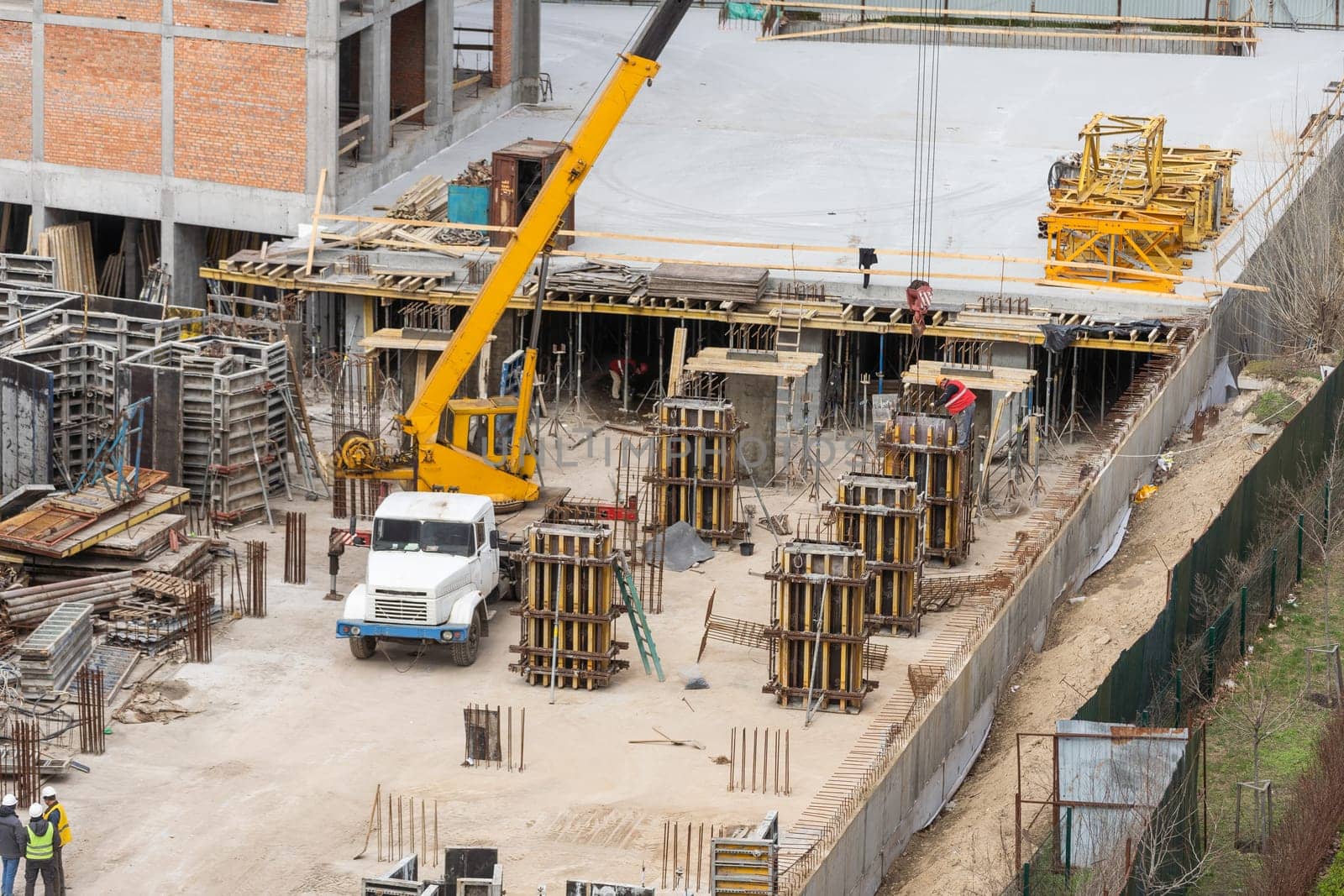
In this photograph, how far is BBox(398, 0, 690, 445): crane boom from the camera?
37.8 metres

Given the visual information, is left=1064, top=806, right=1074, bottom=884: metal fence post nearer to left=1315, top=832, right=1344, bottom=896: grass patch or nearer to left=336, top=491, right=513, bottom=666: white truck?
left=1315, top=832, right=1344, bottom=896: grass patch

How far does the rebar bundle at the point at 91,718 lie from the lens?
2970cm

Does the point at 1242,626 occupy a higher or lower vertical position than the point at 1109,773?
higher

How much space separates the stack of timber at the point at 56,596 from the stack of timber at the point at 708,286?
13.4 m

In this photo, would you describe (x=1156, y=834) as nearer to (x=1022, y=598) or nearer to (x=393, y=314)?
(x=1022, y=598)

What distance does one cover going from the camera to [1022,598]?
109 ft

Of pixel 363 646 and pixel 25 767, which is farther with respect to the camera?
pixel 363 646

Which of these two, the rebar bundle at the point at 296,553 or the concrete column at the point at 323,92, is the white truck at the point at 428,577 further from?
the concrete column at the point at 323,92

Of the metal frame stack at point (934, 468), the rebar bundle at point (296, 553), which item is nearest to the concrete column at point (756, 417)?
the metal frame stack at point (934, 468)

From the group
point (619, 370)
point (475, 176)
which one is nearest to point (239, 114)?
point (475, 176)

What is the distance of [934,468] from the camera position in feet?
122

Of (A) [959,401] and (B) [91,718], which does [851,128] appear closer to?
(A) [959,401]

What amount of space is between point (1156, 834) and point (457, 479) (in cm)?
1620

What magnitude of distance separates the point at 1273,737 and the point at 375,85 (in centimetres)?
2697
